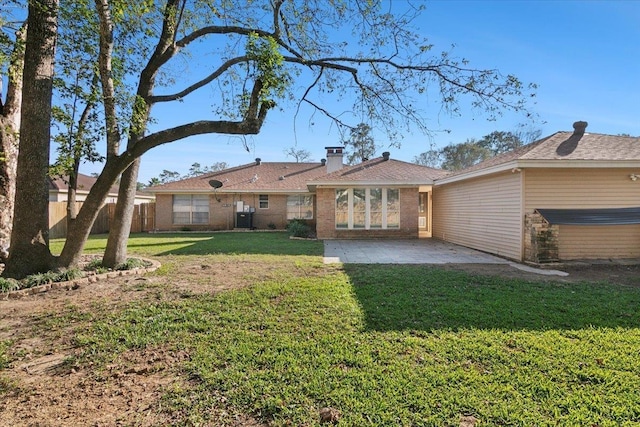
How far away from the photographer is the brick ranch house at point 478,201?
8039mm

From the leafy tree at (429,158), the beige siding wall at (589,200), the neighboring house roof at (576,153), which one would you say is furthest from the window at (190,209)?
the leafy tree at (429,158)

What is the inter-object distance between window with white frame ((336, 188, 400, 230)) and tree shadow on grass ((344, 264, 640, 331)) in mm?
7765

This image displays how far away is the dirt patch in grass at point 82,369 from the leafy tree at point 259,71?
1.82m

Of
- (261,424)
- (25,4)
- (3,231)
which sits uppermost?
(25,4)

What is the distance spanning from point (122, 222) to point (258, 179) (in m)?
13.5

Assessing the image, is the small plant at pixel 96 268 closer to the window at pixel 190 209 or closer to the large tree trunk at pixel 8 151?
the large tree trunk at pixel 8 151

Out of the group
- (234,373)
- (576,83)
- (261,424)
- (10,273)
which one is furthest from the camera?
(576,83)

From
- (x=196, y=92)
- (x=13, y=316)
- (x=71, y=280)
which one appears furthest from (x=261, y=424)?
(x=196, y=92)

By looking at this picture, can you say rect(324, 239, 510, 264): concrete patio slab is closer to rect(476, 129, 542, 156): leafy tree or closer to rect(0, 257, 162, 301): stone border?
rect(0, 257, 162, 301): stone border

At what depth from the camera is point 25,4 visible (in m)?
5.65

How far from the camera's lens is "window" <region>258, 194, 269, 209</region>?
63.4ft

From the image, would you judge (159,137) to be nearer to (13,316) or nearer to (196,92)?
(196,92)

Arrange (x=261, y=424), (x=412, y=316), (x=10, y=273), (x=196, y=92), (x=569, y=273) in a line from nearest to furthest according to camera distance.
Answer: (x=261, y=424), (x=412, y=316), (x=10, y=273), (x=569, y=273), (x=196, y=92)

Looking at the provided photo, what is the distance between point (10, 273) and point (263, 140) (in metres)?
5.04
